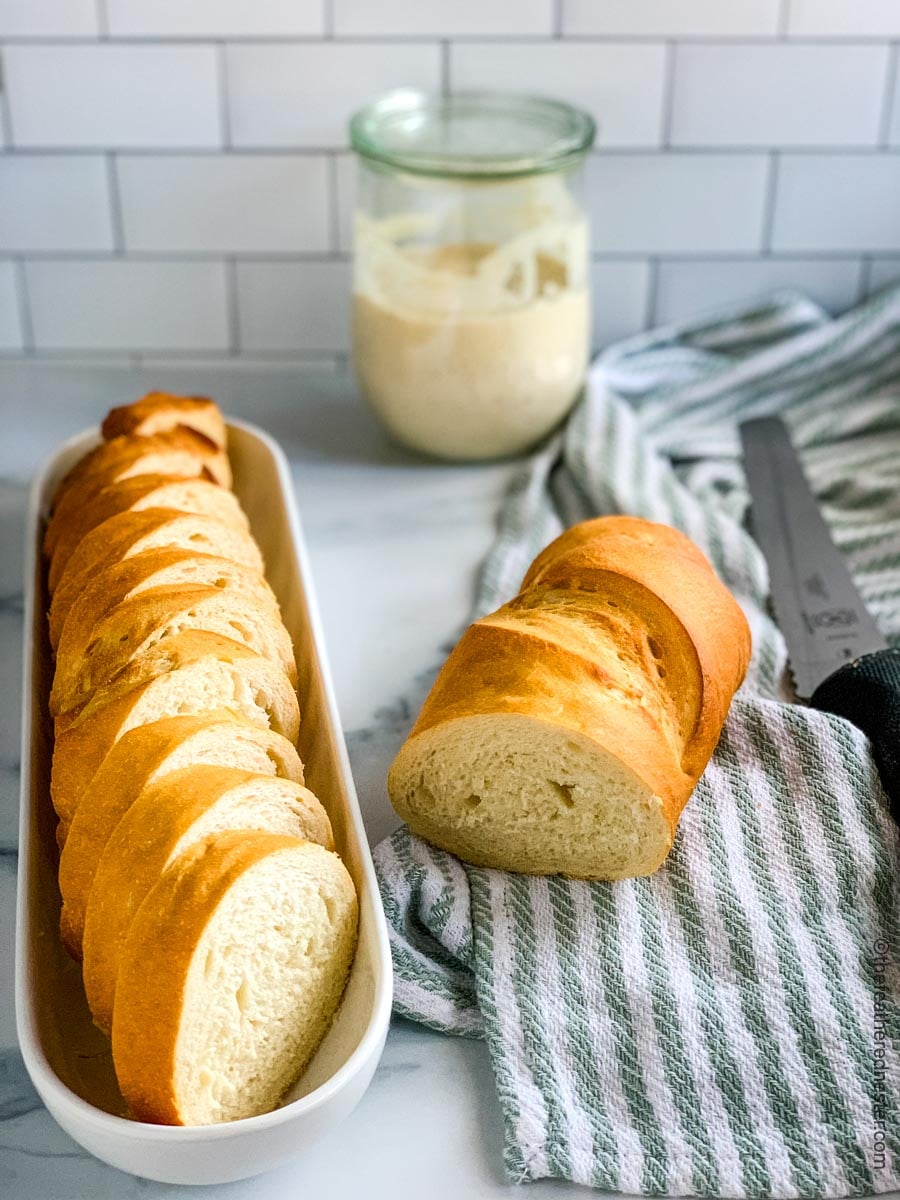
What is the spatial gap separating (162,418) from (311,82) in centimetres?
48

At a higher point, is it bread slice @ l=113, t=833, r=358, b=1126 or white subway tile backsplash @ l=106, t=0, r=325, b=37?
white subway tile backsplash @ l=106, t=0, r=325, b=37

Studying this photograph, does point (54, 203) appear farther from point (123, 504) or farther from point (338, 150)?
point (123, 504)

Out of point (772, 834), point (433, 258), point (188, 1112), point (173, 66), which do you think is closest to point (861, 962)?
point (772, 834)

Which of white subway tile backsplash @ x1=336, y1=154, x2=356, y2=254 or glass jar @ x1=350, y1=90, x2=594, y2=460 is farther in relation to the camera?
white subway tile backsplash @ x1=336, y1=154, x2=356, y2=254

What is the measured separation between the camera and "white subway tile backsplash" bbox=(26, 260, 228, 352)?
1.59 m

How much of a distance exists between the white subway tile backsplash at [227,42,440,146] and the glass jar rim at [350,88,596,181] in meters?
0.03

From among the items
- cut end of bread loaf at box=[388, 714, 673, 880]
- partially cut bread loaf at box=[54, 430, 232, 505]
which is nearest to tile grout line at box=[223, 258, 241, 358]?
partially cut bread loaf at box=[54, 430, 232, 505]

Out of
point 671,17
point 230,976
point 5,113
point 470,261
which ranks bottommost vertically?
point 230,976

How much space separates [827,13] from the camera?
57.5 inches

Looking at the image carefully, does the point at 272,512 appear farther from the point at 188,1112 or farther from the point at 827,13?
the point at 827,13

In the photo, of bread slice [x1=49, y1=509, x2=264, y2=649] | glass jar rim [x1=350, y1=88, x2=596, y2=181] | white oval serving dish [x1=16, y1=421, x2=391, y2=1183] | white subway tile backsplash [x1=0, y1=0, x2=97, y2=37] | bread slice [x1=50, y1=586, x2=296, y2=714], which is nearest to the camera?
white oval serving dish [x1=16, y1=421, x2=391, y2=1183]

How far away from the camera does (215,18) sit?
1448 mm

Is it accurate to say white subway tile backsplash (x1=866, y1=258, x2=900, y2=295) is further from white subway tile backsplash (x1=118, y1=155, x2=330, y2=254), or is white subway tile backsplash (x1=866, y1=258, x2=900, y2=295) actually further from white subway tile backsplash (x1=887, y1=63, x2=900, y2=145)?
white subway tile backsplash (x1=118, y1=155, x2=330, y2=254)

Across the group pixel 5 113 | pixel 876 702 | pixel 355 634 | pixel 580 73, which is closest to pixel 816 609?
pixel 876 702
